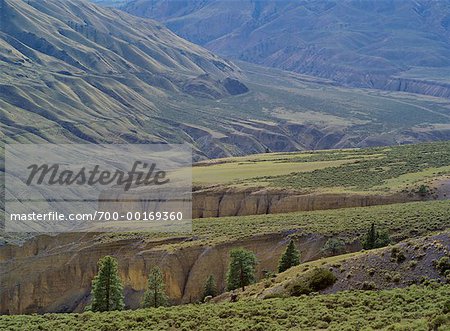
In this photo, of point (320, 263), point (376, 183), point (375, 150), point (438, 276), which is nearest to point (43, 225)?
point (375, 150)

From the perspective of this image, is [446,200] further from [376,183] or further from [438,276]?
[438,276]

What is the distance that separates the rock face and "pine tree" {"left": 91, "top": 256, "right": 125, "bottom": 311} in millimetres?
11281

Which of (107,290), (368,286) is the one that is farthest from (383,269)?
(107,290)

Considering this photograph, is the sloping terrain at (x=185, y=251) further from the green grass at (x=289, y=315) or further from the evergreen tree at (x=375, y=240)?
the green grass at (x=289, y=315)

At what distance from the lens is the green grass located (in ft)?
93.2

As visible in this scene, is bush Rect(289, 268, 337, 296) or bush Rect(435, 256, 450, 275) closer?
bush Rect(435, 256, 450, 275)

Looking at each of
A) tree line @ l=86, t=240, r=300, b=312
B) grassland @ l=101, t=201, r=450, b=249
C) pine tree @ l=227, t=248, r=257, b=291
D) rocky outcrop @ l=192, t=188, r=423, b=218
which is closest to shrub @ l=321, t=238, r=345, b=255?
grassland @ l=101, t=201, r=450, b=249

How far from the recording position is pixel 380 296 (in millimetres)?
32219

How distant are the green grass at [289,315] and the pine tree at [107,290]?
675 centimetres

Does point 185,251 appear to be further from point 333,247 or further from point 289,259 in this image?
point 333,247

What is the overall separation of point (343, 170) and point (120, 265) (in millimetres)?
37442

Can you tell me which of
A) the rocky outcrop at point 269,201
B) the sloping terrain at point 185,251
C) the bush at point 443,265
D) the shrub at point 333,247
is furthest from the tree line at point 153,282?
the rocky outcrop at point 269,201

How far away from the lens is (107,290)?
43.6 m

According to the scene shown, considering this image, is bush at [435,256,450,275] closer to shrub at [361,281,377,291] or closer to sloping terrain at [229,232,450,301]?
sloping terrain at [229,232,450,301]
